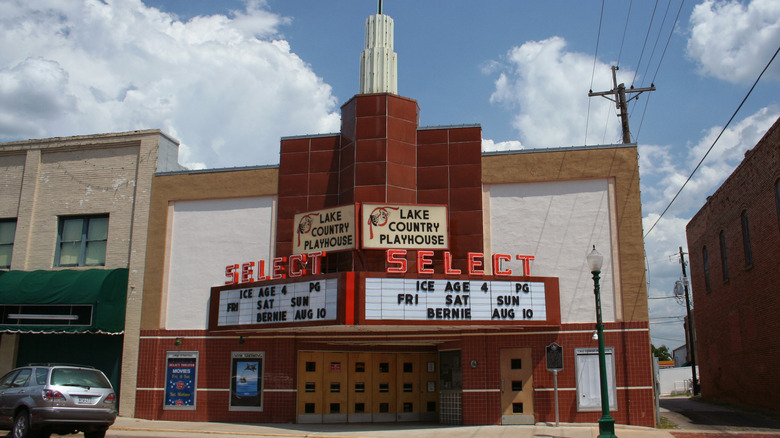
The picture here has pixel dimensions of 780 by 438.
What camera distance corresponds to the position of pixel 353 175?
22.2 meters

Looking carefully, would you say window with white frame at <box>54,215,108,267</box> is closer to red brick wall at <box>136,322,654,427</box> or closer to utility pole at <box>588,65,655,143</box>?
red brick wall at <box>136,322,654,427</box>

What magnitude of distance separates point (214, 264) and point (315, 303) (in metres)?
6.43

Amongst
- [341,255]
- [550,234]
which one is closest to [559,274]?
[550,234]

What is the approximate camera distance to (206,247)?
24.2 metres

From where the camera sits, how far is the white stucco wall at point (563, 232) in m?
21.3

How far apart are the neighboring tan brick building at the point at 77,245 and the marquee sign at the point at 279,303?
15.1 ft

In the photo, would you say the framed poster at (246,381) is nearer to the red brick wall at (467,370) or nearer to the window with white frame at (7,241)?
the red brick wall at (467,370)

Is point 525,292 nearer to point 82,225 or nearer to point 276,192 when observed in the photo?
point 276,192

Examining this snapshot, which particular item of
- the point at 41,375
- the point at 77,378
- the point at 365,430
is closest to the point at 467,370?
the point at 365,430

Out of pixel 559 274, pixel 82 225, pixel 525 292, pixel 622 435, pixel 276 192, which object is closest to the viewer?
pixel 622 435

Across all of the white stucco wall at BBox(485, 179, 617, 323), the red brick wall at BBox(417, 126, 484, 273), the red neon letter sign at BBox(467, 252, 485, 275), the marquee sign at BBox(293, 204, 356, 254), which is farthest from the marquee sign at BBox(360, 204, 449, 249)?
the white stucco wall at BBox(485, 179, 617, 323)

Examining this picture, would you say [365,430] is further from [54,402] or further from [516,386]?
[54,402]

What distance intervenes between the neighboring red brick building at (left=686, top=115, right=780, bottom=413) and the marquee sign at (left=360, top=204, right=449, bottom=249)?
13.8 m

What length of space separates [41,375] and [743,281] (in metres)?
28.1
